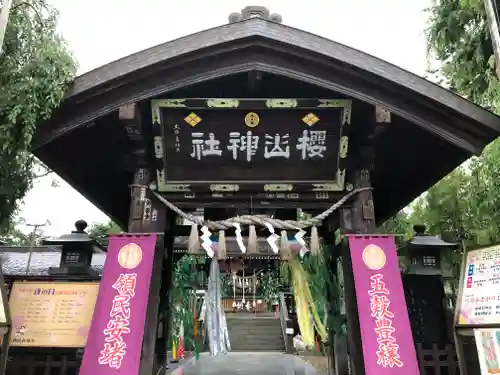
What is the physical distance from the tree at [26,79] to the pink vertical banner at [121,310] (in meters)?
1.43

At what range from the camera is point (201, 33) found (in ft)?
14.7

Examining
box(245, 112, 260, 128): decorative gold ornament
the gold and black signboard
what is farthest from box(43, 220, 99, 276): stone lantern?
box(245, 112, 260, 128): decorative gold ornament

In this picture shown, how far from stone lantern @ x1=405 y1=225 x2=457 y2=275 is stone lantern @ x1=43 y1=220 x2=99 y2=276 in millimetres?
A: 5561

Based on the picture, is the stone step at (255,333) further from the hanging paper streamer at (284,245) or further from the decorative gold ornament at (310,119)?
the decorative gold ornament at (310,119)

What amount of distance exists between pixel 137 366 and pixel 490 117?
14.9 feet

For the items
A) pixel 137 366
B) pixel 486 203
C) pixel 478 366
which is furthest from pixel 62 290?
pixel 486 203

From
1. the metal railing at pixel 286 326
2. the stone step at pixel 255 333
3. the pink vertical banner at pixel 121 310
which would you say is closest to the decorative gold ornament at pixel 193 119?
the pink vertical banner at pixel 121 310

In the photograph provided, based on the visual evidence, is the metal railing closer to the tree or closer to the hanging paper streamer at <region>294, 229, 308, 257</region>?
the hanging paper streamer at <region>294, 229, 308, 257</region>

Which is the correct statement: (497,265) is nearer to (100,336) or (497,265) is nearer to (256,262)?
(100,336)

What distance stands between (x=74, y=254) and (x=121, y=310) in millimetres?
3219

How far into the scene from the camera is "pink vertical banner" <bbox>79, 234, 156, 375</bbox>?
4.24 metres

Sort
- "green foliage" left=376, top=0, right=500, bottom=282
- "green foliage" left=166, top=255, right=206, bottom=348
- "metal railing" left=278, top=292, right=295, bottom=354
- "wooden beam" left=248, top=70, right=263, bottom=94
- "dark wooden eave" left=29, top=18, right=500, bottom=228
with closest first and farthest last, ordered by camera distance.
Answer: "dark wooden eave" left=29, top=18, right=500, bottom=228 < "wooden beam" left=248, top=70, right=263, bottom=94 < "green foliage" left=376, top=0, right=500, bottom=282 < "green foliage" left=166, top=255, right=206, bottom=348 < "metal railing" left=278, top=292, right=295, bottom=354

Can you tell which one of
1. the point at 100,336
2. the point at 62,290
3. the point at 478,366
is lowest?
the point at 478,366

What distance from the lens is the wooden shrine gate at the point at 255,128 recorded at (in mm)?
4477
